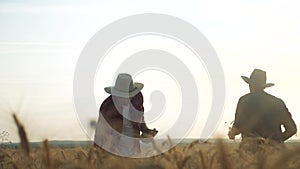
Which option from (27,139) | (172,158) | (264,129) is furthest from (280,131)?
(27,139)

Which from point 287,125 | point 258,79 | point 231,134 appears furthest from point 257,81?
point 231,134

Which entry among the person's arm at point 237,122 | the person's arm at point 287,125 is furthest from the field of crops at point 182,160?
the person's arm at point 287,125

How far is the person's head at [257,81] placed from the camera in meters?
8.45

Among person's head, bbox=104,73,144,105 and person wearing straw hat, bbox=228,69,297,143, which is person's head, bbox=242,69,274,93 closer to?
person wearing straw hat, bbox=228,69,297,143

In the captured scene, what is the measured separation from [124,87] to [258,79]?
1981 mm

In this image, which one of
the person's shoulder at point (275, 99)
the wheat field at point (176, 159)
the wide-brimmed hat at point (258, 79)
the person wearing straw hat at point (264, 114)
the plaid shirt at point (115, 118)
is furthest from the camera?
the wide-brimmed hat at point (258, 79)

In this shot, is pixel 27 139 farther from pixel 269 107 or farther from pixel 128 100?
pixel 269 107

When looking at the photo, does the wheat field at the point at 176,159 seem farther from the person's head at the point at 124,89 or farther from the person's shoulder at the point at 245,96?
the person's shoulder at the point at 245,96

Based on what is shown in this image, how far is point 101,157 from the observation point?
13.0 feet

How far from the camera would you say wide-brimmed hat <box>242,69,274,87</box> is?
8.45 metres

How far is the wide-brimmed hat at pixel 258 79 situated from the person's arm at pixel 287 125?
0.42m

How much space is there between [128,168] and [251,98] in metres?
6.70

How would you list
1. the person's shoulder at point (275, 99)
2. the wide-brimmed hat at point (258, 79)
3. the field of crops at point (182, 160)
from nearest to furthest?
the field of crops at point (182, 160) → the person's shoulder at point (275, 99) → the wide-brimmed hat at point (258, 79)

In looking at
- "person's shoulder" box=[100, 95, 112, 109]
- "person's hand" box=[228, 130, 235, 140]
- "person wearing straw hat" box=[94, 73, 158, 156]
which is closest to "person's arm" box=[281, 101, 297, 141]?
"person's hand" box=[228, 130, 235, 140]
